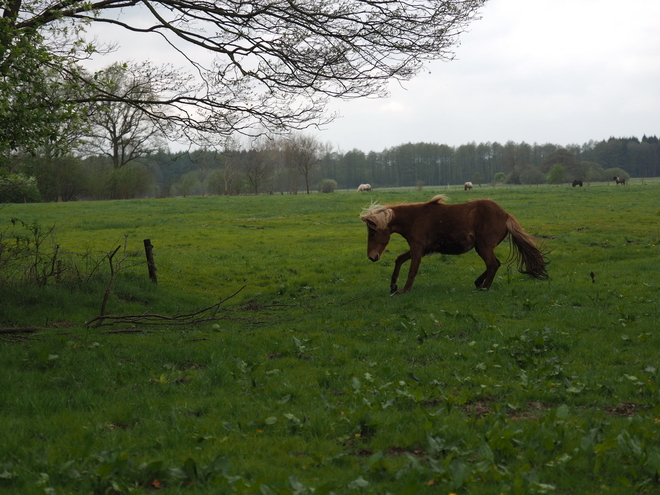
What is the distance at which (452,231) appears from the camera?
1277 cm

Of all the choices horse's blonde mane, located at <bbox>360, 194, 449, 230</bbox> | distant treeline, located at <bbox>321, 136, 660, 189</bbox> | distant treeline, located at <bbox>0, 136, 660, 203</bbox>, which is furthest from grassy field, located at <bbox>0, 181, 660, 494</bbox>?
distant treeline, located at <bbox>321, 136, 660, 189</bbox>

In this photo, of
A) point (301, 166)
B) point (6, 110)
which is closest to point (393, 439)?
point (6, 110)

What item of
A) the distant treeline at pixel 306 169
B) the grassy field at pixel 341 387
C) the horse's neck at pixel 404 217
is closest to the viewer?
the grassy field at pixel 341 387

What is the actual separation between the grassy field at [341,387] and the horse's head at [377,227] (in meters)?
1.06

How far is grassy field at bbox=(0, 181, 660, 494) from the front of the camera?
447 cm

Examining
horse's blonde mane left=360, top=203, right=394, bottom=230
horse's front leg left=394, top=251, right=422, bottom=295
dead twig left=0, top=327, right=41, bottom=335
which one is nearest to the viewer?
dead twig left=0, top=327, right=41, bottom=335

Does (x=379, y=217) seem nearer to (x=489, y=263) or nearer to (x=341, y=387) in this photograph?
(x=489, y=263)

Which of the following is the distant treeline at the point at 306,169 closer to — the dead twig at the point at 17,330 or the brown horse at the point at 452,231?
the dead twig at the point at 17,330

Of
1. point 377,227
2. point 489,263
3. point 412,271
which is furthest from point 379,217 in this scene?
point 489,263

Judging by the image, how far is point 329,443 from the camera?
5145 mm

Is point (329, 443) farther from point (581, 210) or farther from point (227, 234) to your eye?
point (581, 210)

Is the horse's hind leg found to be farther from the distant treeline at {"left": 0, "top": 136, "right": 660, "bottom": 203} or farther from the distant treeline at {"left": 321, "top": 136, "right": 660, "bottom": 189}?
the distant treeline at {"left": 321, "top": 136, "right": 660, "bottom": 189}

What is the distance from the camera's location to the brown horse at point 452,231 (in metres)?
12.6

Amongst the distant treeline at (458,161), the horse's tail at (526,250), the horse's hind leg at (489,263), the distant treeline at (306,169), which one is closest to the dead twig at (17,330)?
the distant treeline at (306,169)
